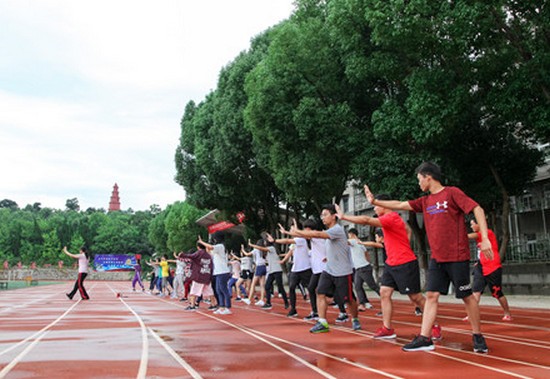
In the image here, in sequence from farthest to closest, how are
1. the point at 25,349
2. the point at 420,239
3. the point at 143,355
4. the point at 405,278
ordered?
the point at 420,239 < the point at 405,278 < the point at 25,349 < the point at 143,355

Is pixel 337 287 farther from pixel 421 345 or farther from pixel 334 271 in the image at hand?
pixel 421 345

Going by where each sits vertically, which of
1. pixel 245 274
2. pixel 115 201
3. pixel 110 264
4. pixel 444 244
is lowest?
pixel 245 274

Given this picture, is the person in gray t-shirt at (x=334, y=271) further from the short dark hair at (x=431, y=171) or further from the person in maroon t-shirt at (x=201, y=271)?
the person in maroon t-shirt at (x=201, y=271)

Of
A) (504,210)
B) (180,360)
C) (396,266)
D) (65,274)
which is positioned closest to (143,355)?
(180,360)

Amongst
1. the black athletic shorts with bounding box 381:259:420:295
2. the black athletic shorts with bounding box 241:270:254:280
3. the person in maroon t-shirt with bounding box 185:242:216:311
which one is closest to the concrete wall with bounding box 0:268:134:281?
the black athletic shorts with bounding box 241:270:254:280

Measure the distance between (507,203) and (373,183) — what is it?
4.64m

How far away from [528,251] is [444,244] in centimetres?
1766

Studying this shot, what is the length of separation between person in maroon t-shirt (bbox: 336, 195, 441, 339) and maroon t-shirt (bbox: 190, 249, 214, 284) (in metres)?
6.55

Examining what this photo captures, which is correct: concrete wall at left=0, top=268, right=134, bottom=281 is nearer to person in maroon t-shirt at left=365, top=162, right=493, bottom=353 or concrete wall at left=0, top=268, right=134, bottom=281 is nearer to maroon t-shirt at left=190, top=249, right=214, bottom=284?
maroon t-shirt at left=190, top=249, right=214, bottom=284

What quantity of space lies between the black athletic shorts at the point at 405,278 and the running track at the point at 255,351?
65cm

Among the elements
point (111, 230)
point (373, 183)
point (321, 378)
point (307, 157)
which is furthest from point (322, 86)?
point (111, 230)

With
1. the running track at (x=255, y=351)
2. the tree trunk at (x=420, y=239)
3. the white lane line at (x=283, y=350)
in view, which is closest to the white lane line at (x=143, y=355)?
the running track at (x=255, y=351)

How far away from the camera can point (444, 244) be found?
593 centimetres

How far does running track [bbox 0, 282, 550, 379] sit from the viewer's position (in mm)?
5020
